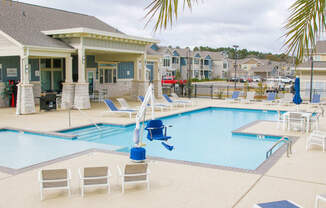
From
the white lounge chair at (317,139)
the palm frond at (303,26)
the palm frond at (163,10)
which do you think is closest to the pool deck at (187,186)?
the white lounge chair at (317,139)

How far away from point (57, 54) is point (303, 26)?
16925 millimetres

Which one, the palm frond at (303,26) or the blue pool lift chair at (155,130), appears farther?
the blue pool lift chair at (155,130)

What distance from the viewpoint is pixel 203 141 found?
42.8 feet

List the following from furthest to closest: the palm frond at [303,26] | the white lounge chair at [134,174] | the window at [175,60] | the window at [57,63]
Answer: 1. the window at [175,60]
2. the window at [57,63]
3. the white lounge chair at [134,174]
4. the palm frond at [303,26]

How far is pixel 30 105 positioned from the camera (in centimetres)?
1733

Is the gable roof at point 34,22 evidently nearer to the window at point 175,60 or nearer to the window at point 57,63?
the window at point 57,63

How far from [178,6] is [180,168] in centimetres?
566

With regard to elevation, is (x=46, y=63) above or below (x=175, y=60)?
below

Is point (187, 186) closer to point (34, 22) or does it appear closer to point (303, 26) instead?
point (303, 26)

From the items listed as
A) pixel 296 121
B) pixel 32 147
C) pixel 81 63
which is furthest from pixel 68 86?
pixel 296 121

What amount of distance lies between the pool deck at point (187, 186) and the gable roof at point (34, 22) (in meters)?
11.0

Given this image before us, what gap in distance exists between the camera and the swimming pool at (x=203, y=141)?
10586 mm

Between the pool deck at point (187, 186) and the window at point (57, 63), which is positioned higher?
the window at point (57, 63)

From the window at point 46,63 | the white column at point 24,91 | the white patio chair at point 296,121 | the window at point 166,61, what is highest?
the window at point 166,61
